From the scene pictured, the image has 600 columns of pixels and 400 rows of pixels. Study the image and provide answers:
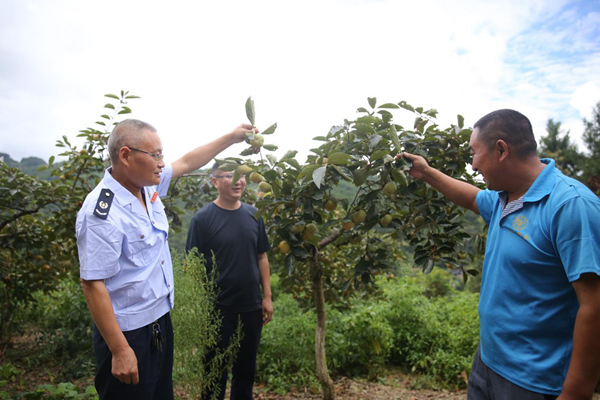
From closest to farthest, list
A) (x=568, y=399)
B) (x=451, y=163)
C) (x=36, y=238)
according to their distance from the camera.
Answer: (x=568, y=399) → (x=451, y=163) → (x=36, y=238)

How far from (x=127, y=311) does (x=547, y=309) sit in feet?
4.29

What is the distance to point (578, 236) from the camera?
101 cm

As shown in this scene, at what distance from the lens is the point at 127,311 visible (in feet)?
4.61

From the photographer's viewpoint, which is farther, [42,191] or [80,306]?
[80,306]

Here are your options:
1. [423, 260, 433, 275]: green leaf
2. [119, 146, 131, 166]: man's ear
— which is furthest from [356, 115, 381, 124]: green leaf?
[119, 146, 131, 166]: man's ear

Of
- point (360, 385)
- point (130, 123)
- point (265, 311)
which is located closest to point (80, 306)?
point (265, 311)

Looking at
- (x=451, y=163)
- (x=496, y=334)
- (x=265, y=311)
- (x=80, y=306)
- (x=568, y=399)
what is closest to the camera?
(x=568, y=399)

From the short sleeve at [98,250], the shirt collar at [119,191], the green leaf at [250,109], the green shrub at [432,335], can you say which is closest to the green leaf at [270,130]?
the green leaf at [250,109]

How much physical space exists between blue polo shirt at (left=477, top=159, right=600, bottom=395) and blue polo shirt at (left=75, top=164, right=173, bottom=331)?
3.76ft

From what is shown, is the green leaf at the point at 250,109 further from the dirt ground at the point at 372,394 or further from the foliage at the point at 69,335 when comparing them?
the foliage at the point at 69,335

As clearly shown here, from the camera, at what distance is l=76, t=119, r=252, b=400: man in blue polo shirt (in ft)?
4.30

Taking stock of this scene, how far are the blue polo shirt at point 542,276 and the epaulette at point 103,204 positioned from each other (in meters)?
1.26

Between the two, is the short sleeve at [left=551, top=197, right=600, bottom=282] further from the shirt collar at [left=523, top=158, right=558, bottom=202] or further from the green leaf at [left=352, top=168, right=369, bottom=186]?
the green leaf at [left=352, top=168, right=369, bottom=186]

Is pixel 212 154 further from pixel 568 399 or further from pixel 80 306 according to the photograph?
pixel 80 306
